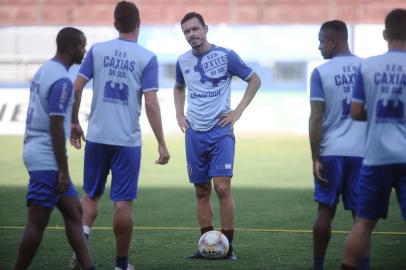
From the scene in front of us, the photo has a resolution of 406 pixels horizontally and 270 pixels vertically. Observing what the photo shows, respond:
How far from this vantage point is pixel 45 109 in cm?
716

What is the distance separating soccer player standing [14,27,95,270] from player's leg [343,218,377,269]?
215 centimetres

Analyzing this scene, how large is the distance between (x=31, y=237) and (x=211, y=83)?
3052 mm

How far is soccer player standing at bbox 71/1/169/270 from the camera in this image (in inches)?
315

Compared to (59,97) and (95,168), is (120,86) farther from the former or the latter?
(59,97)

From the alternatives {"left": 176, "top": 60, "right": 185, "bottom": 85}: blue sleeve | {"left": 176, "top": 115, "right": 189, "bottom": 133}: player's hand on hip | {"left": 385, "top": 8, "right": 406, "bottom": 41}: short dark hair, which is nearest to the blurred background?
{"left": 176, "top": 60, "right": 185, "bottom": 85}: blue sleeve

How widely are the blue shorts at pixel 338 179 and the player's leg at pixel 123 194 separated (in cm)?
153

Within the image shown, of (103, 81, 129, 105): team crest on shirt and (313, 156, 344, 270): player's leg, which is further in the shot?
(103, 81, 129, 105): team crest on shirt

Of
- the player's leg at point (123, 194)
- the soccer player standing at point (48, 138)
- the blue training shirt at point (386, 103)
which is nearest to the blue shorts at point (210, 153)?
the player's leg at point (123, 194)

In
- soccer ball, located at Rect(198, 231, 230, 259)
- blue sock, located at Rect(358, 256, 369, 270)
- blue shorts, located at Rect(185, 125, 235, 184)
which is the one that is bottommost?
soccer ball, located at Rect(198, 231, 230, 259)

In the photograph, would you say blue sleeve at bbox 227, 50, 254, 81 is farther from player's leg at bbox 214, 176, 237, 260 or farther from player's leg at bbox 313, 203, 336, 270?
player's leg at bbox 313, 203, 336, 270

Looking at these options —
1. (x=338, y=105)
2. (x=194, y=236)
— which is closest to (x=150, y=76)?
(x=338, y=105)

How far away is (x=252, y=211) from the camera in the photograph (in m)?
13.3

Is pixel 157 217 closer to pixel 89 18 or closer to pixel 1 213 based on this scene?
pixel 1 213

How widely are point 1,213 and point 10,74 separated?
76.7 ft
